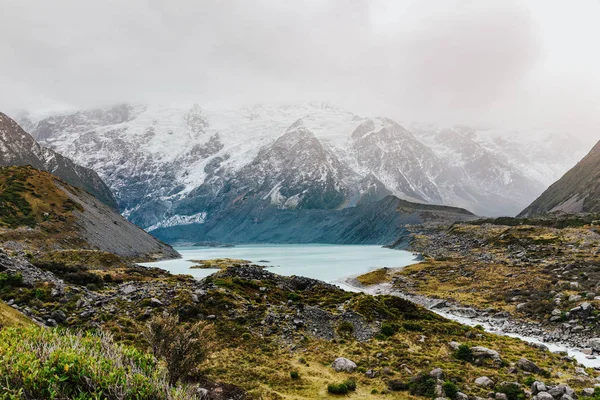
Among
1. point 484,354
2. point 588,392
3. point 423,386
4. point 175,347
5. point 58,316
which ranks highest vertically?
point 175,347

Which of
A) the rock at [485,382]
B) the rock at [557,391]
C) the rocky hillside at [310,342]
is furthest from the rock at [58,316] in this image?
the rock at [557,391]

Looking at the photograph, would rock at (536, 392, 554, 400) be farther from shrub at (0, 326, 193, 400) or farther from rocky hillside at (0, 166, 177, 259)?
rocky hillside at (0, 166, 177, 259)

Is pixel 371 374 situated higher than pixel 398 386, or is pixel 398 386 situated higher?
pixel 398 386

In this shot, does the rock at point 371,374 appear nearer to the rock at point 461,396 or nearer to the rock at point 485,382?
the rock at point 461,396

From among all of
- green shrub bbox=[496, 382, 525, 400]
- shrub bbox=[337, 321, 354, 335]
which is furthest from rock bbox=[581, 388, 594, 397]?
shrub bbox=[337, 321, 354, 335]

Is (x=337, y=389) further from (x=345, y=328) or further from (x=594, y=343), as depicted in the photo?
(x=594, y=343)

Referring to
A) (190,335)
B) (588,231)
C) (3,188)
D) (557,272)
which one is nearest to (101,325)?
(190,335)

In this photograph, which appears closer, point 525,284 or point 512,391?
point 512,391

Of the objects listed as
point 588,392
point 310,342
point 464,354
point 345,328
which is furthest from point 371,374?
point 588,392

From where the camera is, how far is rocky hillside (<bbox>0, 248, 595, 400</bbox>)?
23984 mm

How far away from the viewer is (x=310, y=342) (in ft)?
110

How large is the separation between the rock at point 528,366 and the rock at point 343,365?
11.6 meters

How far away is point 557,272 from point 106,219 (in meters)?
155

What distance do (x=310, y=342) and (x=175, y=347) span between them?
1638 centimetres
